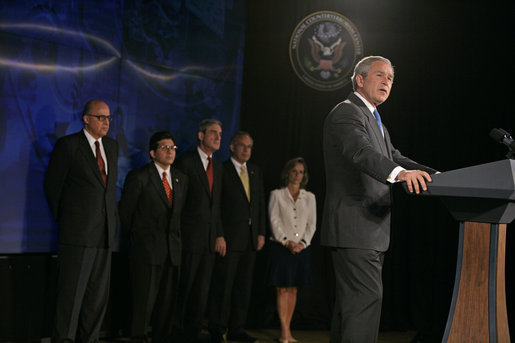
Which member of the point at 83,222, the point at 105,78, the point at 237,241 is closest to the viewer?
the point at 83,222

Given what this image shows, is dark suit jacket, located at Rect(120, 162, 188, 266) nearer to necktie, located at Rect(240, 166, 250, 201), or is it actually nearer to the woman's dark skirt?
necktie, located at Rect(240, 166, 250, 201)

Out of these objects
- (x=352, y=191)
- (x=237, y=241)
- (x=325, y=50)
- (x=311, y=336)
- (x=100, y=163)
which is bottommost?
(x=311, y=336)

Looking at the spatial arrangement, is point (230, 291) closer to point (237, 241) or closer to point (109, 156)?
point (237, 241)

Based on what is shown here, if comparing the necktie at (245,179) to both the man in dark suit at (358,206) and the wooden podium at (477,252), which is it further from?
the wooden podium at (477,252)

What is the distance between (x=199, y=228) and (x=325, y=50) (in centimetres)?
251

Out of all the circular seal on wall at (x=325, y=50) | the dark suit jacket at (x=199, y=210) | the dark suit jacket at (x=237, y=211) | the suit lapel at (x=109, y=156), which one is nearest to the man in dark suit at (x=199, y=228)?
the dark suit jacket at (x=199, y=210)

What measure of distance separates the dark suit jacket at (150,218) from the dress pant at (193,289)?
0.20 meters

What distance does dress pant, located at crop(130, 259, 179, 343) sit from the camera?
4.58 metres

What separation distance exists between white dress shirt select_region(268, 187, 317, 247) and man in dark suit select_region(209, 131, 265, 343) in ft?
0.42

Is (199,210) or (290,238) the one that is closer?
(199,210)

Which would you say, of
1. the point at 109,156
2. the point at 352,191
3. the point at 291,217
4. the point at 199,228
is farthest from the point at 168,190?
the point at 352,191

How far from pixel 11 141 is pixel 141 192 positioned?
1.04 m

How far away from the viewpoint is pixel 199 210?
5055 mm

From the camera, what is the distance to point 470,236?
2.41 metres
